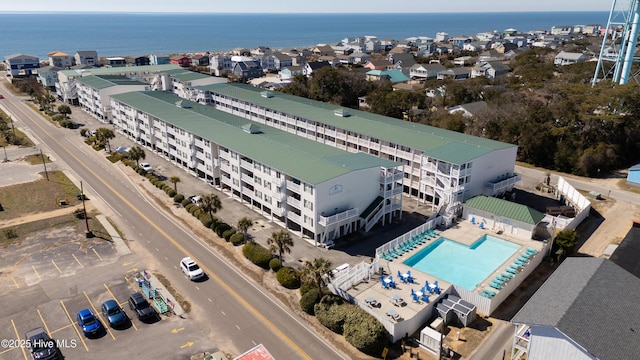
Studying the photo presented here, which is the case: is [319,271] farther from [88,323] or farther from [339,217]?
[88,323]

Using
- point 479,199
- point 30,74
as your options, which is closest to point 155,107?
point 479,199

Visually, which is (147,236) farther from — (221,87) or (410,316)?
(221,87)

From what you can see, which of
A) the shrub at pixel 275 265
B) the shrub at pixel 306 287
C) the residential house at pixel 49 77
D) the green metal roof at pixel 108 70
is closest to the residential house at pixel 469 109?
the shrub at pixel 275 265

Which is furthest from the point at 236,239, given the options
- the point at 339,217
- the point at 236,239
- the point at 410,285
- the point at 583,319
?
the point at 583,319

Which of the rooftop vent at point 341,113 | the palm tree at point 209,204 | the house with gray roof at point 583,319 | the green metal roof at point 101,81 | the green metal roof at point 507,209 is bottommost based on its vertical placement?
the green metal roof at point 507,209

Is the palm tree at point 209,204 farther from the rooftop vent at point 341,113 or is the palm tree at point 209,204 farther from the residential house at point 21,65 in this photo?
the residential house at point 21,65

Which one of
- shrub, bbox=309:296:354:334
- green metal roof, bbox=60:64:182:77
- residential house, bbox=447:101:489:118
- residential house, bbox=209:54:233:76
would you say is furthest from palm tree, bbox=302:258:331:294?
residential house, bbox=209:54:233:76

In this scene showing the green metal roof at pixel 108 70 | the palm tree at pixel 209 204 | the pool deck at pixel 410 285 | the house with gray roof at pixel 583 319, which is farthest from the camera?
the green metal roof at pixel 108 70
